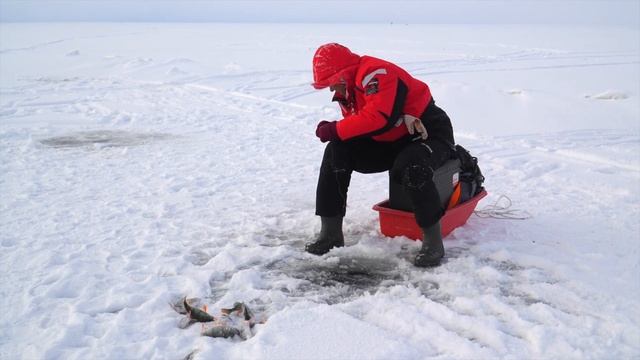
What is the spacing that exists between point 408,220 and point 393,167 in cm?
40

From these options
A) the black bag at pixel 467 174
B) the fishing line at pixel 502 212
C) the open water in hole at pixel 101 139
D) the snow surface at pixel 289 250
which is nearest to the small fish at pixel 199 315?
the snow surface at pixel 289 250

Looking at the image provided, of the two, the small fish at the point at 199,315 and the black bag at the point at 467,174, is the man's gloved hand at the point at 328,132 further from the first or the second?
the small fish at the point at 199,315

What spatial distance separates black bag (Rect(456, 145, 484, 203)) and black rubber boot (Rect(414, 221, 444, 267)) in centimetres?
50

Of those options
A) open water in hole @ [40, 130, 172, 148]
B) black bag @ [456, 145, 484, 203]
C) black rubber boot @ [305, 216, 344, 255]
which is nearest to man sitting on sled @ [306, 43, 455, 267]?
black rubber boot @ [305, 216, 344, 255]

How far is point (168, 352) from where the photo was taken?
7.22 ft

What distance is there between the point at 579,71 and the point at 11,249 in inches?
624

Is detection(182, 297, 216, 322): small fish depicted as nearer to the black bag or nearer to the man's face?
the man's face

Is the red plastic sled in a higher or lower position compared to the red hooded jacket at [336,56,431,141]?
lower

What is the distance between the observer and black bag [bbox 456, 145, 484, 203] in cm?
339

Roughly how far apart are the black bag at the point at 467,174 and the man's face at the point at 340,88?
0.81 m

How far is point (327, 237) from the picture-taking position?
3.25m

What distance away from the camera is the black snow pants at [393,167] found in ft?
9.81

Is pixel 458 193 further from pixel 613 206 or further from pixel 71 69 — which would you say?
pixel 71 69

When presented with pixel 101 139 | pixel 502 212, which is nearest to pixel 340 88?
pixel 502 212
